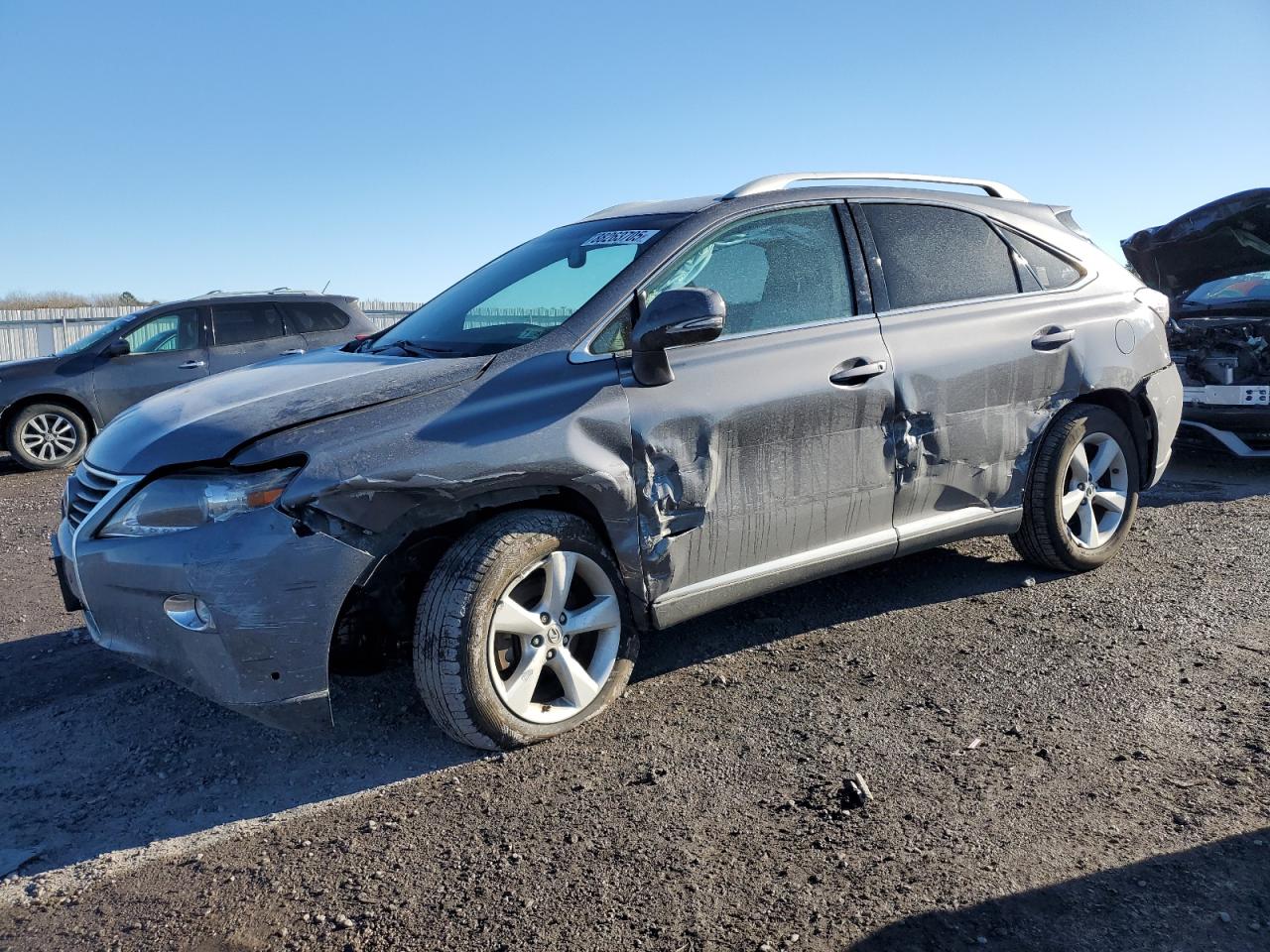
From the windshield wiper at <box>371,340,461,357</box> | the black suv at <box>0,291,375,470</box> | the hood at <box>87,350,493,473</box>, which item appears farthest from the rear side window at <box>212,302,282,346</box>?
the hood at <box>87,350,493,473</box>

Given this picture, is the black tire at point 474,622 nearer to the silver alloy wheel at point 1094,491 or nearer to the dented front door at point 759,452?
the dented front door at point 759,452

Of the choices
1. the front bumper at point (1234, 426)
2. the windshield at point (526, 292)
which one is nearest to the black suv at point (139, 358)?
the windshield at point (526, 292)

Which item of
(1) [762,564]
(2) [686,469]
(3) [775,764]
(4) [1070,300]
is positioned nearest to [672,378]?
(2) [686,469]

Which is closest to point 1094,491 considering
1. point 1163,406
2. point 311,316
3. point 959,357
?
point 1163,406

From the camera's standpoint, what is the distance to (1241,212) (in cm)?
797

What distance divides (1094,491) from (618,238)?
106 inches

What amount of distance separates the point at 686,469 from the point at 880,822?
1.31 m

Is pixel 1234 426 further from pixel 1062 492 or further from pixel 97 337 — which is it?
pixel 97 337

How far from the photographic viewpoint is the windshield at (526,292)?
11.8 ft

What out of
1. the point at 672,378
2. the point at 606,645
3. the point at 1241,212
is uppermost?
the point at 1241,212

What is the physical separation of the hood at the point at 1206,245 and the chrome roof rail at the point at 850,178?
4281mm

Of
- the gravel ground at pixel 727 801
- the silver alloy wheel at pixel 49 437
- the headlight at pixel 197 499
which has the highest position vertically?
the headlight at pixel 197 499

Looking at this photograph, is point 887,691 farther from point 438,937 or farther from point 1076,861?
point 438,937

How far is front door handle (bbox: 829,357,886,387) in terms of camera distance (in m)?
3.77
